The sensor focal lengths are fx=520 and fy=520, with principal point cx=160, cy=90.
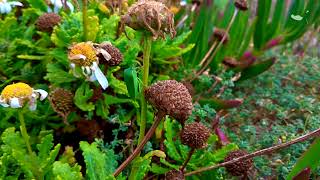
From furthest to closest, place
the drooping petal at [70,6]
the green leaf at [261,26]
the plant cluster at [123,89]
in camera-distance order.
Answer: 1. the green leaf at [261,26]
2. the drooping petal at [70,6]
3. the plant cluster at [123,89]

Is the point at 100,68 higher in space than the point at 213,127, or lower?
higher

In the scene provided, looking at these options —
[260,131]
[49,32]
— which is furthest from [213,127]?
[49,32]

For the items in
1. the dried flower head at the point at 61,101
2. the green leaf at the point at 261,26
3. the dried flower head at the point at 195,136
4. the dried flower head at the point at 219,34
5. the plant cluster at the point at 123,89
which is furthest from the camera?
the green leaf at the point at 261,26

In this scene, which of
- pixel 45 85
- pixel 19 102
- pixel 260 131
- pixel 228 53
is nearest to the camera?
pixel 19 102

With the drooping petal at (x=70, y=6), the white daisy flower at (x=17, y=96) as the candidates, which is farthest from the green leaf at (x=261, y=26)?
the white daisy flower at (x=17, y=96)

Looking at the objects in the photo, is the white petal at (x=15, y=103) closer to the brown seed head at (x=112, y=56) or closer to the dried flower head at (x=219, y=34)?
the brown seed head at (x=112, y=56)

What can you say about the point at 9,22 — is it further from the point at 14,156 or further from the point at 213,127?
the point at 213,127

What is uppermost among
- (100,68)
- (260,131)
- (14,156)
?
(100,68)
